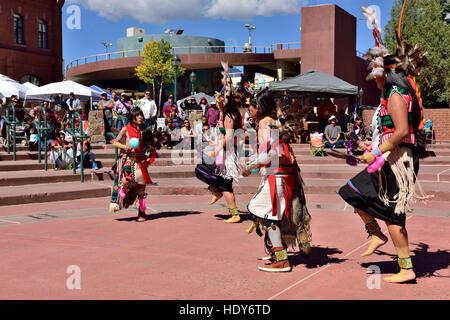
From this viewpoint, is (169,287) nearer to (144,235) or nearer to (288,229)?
(288,229)

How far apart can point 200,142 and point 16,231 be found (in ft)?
30.0

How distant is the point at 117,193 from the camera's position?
7.46 metres

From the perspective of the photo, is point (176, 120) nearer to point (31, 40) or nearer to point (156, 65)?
point (31, 40)

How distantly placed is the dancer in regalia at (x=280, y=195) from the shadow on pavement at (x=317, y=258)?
0.81ft

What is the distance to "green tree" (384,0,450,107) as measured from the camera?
3362 centimetres

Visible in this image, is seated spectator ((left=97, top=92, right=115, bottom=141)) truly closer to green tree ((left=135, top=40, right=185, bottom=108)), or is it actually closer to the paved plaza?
the paved plaza

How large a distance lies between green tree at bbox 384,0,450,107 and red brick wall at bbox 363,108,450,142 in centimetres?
882

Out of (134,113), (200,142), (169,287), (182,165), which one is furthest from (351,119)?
(169,287)

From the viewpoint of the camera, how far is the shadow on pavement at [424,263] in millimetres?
4791

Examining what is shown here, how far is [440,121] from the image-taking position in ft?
81.3

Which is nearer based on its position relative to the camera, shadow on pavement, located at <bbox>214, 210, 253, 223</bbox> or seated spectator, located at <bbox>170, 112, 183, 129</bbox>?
shadow on pavement, located at <bbox>214, 210, 253, 223</bbox>

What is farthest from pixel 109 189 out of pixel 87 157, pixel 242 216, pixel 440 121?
pixel 440 121

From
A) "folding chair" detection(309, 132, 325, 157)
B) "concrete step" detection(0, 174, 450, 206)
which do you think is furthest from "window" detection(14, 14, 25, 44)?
"concrete step" detection(0, 174, 450, 206)


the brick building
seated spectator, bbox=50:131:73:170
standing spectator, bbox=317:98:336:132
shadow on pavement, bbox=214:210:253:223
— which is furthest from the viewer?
the brick building
